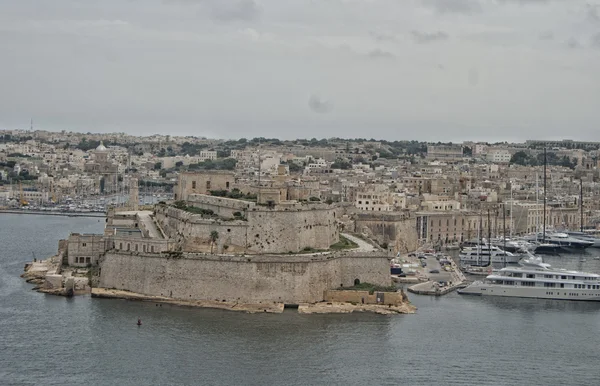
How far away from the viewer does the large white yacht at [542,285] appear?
3369 cm

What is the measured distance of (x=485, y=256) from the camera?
4216cm

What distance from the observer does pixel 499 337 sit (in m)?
27.7

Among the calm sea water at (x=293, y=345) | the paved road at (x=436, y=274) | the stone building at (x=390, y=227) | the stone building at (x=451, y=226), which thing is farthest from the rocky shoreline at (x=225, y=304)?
the stone building at (x=451, y=226)

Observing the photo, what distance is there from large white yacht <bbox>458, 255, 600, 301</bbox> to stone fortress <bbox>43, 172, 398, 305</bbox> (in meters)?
3.91

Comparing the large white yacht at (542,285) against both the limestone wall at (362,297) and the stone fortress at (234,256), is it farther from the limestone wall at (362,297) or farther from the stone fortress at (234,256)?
the limestone wall at (362,297)

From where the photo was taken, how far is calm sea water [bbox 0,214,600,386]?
2358cm

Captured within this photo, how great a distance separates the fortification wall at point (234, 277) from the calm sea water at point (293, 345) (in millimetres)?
830

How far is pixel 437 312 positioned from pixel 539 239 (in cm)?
2160

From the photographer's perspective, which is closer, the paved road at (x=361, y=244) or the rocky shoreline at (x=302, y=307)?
the rocky shoreline at (x=302, y=307)

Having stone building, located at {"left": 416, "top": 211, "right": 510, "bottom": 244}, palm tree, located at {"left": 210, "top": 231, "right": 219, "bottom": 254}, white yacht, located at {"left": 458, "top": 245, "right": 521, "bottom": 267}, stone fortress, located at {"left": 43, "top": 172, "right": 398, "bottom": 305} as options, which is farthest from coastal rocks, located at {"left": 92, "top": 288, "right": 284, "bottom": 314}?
stone building, located at {"left": 416, "top": 211, "right": 510, "bottom": 244}

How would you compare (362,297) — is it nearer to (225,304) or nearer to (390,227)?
(225,304)

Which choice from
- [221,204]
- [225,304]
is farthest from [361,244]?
[225,304]

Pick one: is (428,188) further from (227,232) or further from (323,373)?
(323,373)

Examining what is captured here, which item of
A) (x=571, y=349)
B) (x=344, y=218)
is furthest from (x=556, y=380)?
(x=344, y=218)
